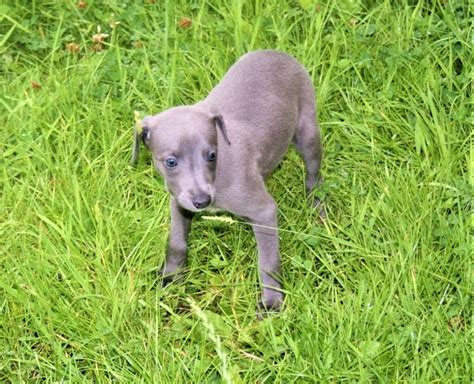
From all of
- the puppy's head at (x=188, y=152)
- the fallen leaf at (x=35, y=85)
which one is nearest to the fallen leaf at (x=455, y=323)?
the puppy's head at (x=188, y=152)

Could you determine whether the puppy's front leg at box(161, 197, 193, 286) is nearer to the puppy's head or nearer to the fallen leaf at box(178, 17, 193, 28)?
the puppy's head

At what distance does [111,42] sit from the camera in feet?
18.7

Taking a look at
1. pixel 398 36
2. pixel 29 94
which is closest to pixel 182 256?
pixel 29 94

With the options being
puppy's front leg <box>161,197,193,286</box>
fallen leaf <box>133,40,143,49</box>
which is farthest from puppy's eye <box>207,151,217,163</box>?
fallen leaf <box>133,40,143,49</box>

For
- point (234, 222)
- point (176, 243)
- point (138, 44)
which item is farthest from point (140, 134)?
point (138, 44)

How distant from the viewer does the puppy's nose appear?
3.79 meters

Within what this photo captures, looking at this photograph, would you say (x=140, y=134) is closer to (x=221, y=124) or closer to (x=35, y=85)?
(x=221, y=124)

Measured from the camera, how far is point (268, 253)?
4207mm

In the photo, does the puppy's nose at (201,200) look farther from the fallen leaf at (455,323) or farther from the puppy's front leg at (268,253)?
the fallen leaf at (455,323)

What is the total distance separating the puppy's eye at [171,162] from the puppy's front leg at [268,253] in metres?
0.49

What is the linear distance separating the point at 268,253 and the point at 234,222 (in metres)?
0.39

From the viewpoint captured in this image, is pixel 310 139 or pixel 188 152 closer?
pixel 188 152

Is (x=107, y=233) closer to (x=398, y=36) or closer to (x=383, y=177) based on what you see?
(x=383, y=177)

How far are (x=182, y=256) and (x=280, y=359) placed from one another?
0.80m
